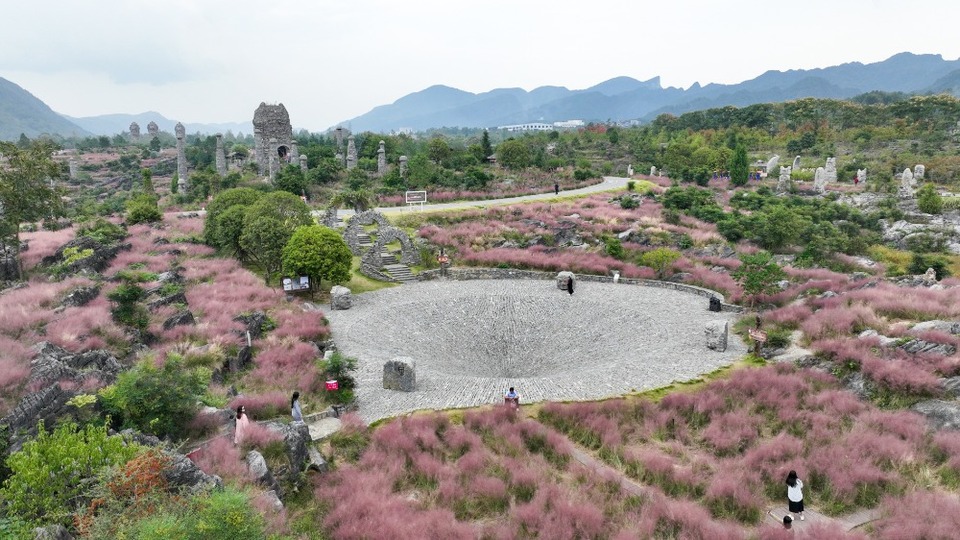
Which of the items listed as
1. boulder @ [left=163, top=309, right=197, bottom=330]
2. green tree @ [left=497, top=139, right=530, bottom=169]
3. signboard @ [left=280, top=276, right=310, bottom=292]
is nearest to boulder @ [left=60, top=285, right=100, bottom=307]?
boulder @ [left=163, top=309, right=197, bottom=330]

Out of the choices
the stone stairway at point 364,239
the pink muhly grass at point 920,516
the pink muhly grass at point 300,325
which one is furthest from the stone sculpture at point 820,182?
the pink muhly grass at point 300,325

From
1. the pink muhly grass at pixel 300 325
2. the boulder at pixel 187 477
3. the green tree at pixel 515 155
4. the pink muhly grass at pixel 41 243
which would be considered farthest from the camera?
the green tree at pixel 515 155

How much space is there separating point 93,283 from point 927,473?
33.6m

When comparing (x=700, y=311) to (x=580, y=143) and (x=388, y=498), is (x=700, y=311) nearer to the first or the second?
(x=388, y=498)

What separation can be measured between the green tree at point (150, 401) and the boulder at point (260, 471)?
3016mm

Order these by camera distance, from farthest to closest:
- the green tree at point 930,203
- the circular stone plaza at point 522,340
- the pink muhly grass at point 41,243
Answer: the green tree at point 930,203 < the pink muhly grass at point 41,243 < the circular stone plaza at point 522,340

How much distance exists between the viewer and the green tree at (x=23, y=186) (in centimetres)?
2753

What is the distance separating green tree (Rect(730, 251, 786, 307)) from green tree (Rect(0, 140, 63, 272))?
128 ft

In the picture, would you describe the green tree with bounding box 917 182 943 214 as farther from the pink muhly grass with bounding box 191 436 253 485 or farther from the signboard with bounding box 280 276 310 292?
the pink muhly grass with bounding box 191 436 253 485

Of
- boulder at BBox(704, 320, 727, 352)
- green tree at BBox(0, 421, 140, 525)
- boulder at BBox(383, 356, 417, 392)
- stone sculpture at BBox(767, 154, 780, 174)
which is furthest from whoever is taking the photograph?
A: stone sculpture at BBox(767, 154, 780, 174)

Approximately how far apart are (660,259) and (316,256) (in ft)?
72.2

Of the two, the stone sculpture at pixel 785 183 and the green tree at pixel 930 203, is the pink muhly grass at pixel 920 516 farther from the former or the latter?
the stone sculpture at pixel 785 183

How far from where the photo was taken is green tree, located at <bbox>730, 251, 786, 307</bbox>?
92.4 feet

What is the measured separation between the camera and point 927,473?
556 inches
